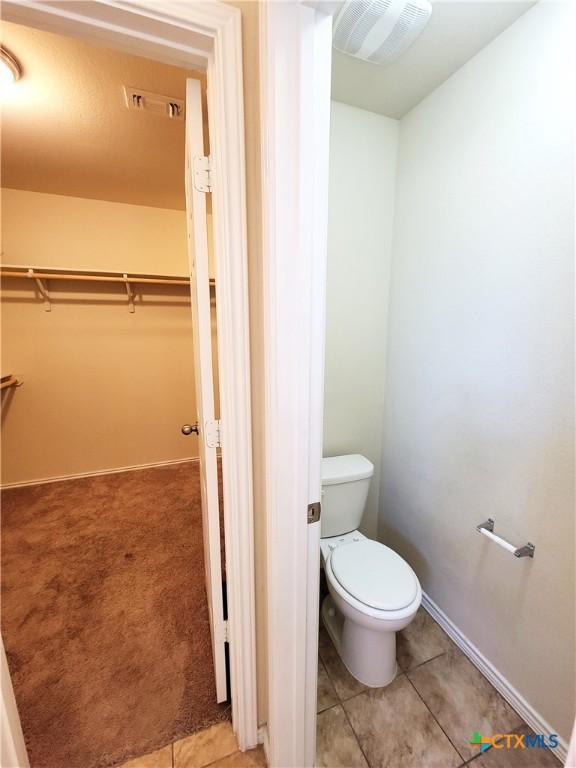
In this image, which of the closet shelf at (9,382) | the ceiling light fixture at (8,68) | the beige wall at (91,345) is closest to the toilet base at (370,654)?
the beige wall at (91,345)

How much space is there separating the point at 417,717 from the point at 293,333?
1505mm

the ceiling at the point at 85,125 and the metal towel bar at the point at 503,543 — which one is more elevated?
the ceiling at the point at 85,125

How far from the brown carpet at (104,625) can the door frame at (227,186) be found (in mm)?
406

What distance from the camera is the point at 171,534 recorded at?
2203 millimetres

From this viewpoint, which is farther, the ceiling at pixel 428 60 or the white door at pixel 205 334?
the ceiling at pixel 428 60

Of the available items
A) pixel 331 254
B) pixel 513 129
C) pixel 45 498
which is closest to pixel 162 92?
pixel 331 254

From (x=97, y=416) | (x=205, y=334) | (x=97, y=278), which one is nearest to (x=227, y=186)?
(x=205, y=334)

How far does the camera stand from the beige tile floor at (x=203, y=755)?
1044 mm

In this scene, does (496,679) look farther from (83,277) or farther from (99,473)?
(83,277)

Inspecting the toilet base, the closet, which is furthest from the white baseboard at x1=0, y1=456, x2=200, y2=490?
the toilet base

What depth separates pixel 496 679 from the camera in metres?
1.27

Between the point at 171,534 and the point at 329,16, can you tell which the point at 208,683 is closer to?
the point at 171,534

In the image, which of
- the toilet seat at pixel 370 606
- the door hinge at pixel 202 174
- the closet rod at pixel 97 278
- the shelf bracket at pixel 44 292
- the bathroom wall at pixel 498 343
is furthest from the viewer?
the shelf bracket at pixel 44 292

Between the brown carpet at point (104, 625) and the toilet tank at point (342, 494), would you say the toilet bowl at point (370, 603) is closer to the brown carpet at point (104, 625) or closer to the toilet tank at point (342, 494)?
the toilet tank at point (342, 494)
